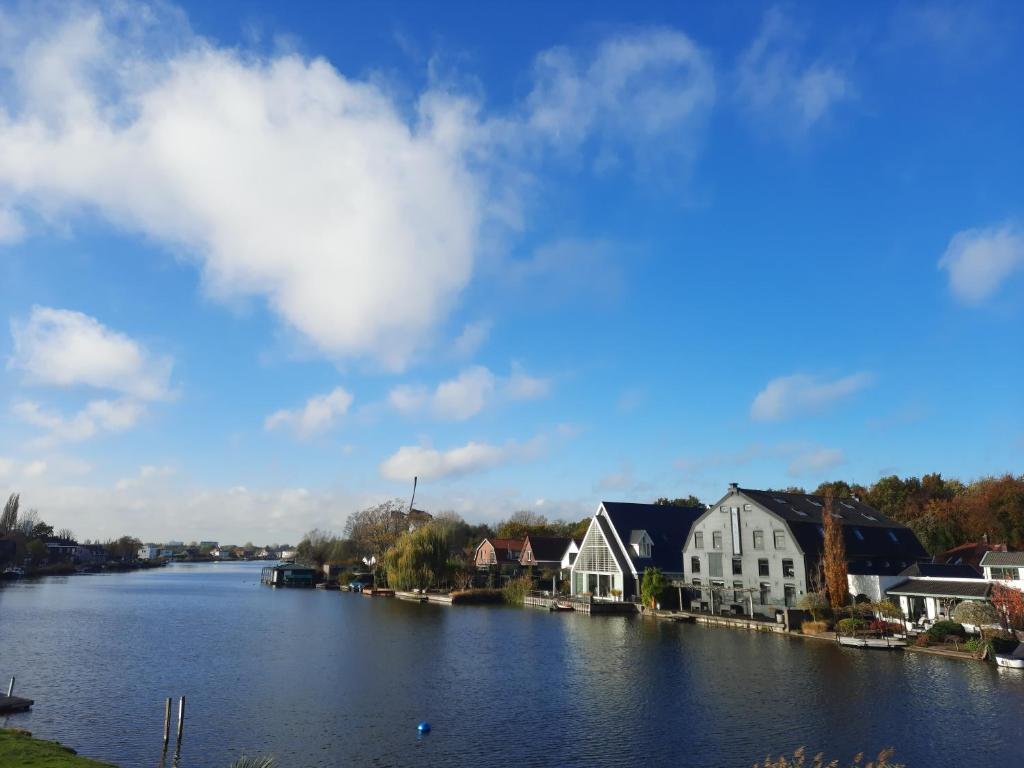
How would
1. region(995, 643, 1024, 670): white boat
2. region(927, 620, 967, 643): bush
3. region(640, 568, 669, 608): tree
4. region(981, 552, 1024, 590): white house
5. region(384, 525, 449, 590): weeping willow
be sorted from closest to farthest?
region(995, 643, 1024, 670): white boat → region(927, 620, 967, 643): bush → region(981, 552, 1024, 590): white house → region(640, 568, 669, 608): tree → region(384, 525, 449, 590): weeping willow

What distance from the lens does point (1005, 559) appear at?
1890 inches

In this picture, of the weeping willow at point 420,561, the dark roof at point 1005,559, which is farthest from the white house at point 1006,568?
the weeping willow at point 420,561

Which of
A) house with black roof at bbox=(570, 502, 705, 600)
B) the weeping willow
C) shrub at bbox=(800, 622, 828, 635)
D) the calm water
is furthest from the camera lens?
the weeping willow

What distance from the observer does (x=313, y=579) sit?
422ft

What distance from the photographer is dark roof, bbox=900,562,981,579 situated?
5178 centimetres

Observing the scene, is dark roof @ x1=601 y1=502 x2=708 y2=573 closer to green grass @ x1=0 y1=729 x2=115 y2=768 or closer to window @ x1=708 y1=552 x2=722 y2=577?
window @ x1=708 y1=552 x2=722 y2=577

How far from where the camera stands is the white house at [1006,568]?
153 feet

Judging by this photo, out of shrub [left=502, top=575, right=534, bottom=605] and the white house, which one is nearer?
the white house

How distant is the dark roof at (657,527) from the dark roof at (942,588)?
25.4 metres

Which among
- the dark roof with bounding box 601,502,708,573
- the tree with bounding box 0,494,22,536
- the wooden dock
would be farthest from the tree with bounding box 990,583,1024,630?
the tree with bounding box 0,494,22,536

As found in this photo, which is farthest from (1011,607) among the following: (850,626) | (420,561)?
(420,561)

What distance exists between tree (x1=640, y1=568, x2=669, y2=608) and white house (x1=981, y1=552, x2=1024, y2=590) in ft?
89.1

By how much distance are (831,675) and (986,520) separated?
180ft

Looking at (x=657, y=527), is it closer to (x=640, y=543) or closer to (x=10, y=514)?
(x=640, y=543)
